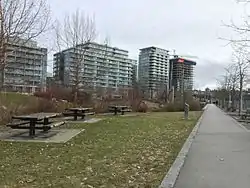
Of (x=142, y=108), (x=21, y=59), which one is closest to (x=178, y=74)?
(x=142, y=108)

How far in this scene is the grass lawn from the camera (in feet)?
20.4

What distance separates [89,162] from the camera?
7.85 meters

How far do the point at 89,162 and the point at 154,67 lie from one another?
6413cm

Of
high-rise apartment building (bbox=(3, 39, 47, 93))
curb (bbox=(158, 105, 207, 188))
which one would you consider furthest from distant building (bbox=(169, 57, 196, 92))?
curb (bbox=(158, 105, 207, 188))

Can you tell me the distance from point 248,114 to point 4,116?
17.0m

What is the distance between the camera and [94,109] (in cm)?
2947

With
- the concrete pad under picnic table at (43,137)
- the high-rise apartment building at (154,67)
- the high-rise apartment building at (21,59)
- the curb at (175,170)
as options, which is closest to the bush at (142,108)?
the high-rise apartment building at (21,59)

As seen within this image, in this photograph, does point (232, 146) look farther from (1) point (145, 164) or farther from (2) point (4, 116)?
(2) point (4, 116)

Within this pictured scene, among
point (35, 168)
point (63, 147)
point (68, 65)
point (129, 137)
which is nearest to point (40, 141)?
point (63, 147)

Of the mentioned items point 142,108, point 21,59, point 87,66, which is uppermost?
point 87,66

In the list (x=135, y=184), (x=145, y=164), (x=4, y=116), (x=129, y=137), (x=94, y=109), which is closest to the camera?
(x=135, y=184)

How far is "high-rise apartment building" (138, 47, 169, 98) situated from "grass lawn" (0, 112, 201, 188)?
4880 cm

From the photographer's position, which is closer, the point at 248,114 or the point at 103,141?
the point at 103,141

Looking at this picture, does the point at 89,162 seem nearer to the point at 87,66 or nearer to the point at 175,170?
the point at 175,170
